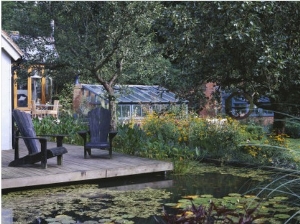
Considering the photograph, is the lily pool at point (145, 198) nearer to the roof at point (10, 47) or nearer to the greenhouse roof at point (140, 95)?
the roof at point (10, 47)

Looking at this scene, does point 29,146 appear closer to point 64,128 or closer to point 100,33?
point 64,128

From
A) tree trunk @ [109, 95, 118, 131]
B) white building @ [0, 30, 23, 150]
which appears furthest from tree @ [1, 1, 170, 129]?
white building @ [0, 30, 23, 150]

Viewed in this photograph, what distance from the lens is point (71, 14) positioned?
37.9ft

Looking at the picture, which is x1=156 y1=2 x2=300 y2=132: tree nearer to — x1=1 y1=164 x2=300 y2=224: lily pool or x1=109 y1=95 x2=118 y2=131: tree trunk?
x1=1 y1=164 x2=300 y2=224: lily pool

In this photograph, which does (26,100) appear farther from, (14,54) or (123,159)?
(123,159)

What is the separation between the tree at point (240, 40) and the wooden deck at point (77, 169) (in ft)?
7.85

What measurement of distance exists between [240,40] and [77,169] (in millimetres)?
3344

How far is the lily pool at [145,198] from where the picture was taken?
4.31 meters

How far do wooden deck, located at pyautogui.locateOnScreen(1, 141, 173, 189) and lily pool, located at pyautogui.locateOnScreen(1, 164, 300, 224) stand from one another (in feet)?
0.44

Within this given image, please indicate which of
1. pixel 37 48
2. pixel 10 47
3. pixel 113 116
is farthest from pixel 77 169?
pixel 37 48

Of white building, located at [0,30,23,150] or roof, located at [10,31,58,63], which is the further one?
roof, located at [10,31,58,63]

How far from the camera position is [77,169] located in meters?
6.34

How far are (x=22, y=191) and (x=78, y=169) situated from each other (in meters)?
0.83

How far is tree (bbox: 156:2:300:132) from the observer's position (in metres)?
7.40
